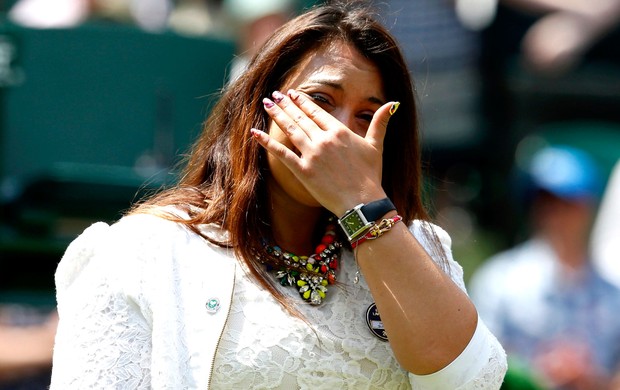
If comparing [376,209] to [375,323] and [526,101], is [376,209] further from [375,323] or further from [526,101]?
[526,101]

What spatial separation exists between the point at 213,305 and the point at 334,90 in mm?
480


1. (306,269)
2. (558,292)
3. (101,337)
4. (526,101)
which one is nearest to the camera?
(101,337)

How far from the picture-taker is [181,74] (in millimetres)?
4711

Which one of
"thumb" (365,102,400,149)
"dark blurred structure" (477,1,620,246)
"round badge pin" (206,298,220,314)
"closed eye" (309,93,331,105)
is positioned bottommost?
"dark blurred structure" (477,1,620,246)

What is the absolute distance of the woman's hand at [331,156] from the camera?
2.10 m

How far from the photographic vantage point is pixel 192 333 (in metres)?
2.08

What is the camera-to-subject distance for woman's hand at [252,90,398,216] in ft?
6.88

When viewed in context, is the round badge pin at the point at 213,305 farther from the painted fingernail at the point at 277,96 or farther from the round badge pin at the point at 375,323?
the painted fingernail at the point at 277,96

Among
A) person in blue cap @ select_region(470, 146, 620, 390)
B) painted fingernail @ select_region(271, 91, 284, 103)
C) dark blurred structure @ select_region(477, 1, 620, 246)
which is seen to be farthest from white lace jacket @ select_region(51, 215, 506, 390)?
dark blurred structure @ select_region(477, 1, 620, 246)

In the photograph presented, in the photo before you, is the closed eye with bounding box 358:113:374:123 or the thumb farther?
the closed eye with bounding box 358:113:374:123

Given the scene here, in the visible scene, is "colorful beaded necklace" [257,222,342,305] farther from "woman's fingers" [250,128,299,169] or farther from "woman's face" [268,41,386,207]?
"woman's fingers" [250,128,299,169]

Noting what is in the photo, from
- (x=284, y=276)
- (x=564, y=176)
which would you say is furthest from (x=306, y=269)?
(x=564, y=176)

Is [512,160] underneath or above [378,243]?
underneath

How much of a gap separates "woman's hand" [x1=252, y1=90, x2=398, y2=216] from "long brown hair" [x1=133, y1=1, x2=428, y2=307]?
0.17 m
